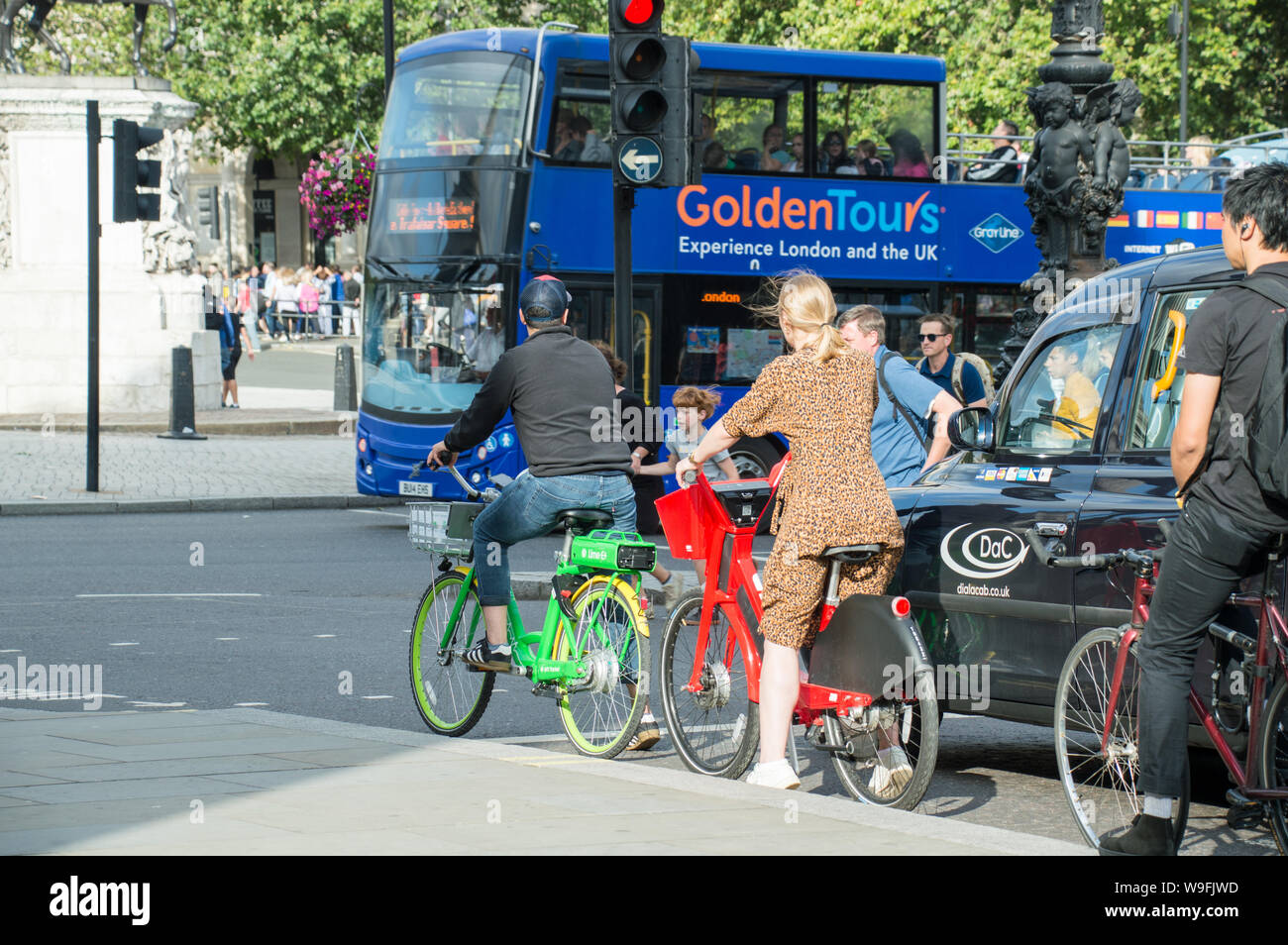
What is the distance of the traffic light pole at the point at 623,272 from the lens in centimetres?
1052

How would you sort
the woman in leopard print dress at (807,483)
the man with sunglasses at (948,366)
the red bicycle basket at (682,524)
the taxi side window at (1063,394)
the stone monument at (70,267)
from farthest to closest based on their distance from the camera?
the stone monument at (70,267) → the man with sunglasses at (948,366) → the red bicycle basket at (682,524) → the taxi side window at (1063,394) → the woman in leopard print dress at (807,483)

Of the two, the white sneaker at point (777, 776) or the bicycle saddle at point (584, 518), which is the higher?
the bicycle saddle at point (584, 518)

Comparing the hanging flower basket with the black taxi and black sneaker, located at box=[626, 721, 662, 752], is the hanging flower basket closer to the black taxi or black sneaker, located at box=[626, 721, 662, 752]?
black sneaker, located at box=[626, 721, 662, 752]

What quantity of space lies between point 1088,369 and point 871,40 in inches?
1303

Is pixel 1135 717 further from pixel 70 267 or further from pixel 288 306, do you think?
pixel 288 306

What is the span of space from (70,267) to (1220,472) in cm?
2235

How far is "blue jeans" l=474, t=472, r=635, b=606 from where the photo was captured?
6.77m

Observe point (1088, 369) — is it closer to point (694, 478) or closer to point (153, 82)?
point (694, 478)

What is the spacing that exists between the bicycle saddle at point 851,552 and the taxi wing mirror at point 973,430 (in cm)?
70

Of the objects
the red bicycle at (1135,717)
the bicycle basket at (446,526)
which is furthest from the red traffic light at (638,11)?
the red bicycle at (1135,717)

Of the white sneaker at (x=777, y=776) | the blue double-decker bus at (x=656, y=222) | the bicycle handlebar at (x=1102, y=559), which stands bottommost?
the white sneaker at (x=777, y=776)

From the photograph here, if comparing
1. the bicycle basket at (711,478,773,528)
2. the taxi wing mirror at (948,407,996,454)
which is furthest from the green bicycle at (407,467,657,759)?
the taxi wing mirror at (948,407,996,454)

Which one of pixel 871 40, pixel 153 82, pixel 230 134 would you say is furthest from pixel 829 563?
pixel 230 134

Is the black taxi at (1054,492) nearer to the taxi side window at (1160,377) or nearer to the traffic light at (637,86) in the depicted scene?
the taxi side window at (1160,377)
